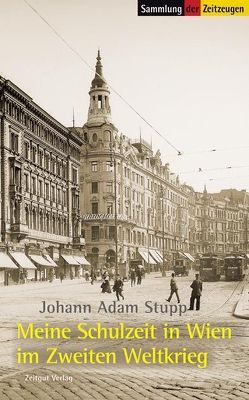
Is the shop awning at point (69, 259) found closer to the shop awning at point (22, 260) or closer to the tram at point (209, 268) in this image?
the shop awning at point (22, 260)

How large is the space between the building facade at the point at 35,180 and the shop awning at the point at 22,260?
1.38 feet

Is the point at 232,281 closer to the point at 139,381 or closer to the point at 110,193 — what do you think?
the point at 110,193

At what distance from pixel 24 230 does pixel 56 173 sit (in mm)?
10156

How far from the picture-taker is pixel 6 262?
124 ft

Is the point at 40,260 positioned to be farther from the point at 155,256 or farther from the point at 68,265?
the point at 155,256

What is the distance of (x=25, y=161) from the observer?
4228cm

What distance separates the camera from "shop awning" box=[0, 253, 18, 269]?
123 ft

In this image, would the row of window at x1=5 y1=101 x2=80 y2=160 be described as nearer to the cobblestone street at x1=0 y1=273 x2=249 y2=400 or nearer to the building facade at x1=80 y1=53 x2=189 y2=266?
the building facade at x1=80 y1=53 x2=189 y2=266

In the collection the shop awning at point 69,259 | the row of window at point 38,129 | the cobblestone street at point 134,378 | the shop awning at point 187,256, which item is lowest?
the shop awning at point 187,256

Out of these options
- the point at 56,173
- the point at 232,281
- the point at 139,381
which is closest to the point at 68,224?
the point at 56,173

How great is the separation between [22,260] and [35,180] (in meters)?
7.07

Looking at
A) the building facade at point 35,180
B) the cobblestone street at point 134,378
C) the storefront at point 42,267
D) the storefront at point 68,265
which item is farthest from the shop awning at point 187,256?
the cobblestone street at point 134,378

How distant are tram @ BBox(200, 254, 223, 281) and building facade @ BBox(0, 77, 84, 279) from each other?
12.2 meters

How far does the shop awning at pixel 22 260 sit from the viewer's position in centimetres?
3938
